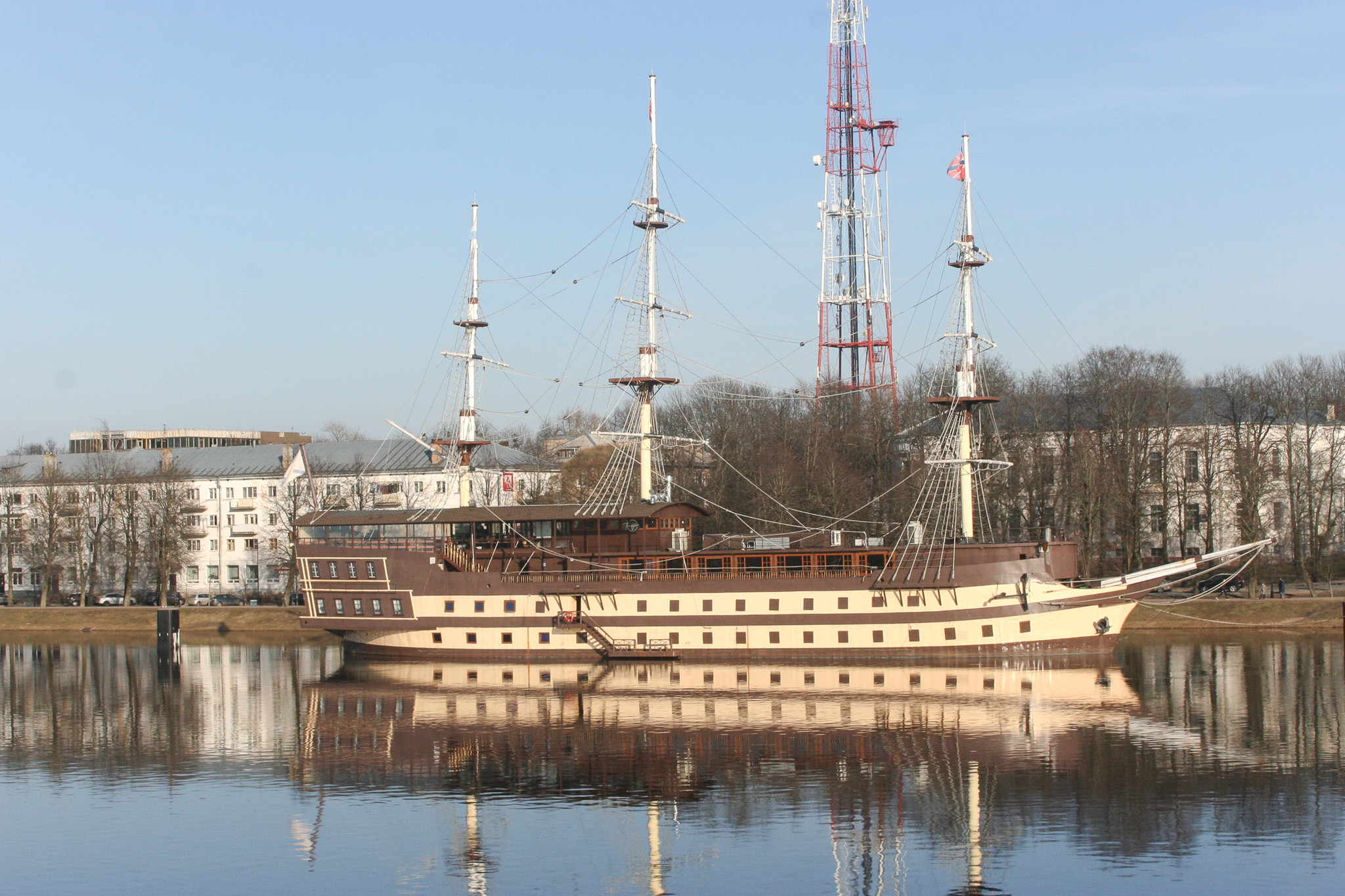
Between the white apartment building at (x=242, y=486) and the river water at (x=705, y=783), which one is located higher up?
the white apartment building at (x=242, y=486)

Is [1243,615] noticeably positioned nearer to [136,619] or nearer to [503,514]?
[503,514]

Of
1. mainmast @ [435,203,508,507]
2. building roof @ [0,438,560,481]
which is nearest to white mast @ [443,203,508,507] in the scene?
mainmast @ [435,203,508,507]

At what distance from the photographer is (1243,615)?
5519 centimetres

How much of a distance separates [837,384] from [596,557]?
23608 mm

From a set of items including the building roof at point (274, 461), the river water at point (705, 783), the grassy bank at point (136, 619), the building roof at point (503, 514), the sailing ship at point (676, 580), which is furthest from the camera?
the building roof at point (274, 461)

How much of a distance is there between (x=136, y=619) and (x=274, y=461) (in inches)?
985

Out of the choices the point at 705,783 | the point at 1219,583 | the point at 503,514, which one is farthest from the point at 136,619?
the point at 1219,583

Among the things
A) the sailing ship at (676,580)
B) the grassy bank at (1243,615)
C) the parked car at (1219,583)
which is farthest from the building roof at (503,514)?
the parked car at (1219,583)

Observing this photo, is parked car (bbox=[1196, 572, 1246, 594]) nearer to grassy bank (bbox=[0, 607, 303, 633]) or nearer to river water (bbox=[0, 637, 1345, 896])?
river water (bbox=[0, 637, 1345, 896])

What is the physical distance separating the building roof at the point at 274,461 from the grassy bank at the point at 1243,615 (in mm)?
42562

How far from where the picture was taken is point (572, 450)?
89.4 m

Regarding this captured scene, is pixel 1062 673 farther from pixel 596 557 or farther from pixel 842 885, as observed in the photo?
pixel 842 885

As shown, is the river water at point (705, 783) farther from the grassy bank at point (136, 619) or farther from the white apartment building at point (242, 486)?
the white apartment building at point (242, 486)

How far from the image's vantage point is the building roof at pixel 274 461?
8994 centimetres
